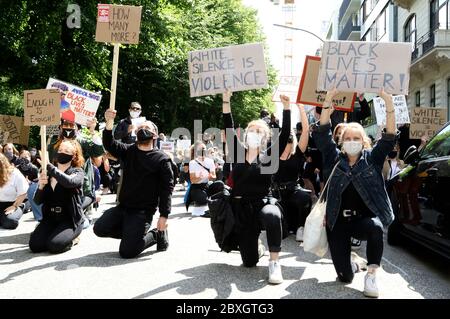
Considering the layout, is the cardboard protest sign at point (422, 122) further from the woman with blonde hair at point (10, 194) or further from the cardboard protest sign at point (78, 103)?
the woman with blonde hair at point (10, 194)

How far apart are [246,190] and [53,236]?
250 centimetres

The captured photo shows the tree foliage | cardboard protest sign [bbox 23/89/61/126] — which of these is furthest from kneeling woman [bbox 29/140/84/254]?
the tree foliage

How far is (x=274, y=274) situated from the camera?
473 cm

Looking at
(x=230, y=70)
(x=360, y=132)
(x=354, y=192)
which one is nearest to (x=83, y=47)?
(x=230, y=70)

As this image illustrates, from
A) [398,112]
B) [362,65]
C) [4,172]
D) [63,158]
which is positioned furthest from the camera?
[398,112]

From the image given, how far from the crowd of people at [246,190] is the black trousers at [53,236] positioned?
0.04ft

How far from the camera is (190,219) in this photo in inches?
375

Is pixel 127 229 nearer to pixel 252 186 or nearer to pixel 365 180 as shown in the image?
pixel 252 186

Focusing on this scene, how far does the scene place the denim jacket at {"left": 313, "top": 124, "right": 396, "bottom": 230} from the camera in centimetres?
453

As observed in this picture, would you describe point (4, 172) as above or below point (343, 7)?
below

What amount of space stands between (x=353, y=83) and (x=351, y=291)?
227 centimetres

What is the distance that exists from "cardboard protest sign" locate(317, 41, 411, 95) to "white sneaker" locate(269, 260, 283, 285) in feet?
6.50

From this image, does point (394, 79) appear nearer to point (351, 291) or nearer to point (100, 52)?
point (351, 291)
